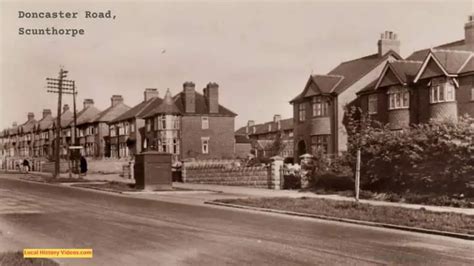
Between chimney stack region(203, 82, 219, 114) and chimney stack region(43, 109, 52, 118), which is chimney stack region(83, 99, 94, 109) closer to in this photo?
chimney stack region(43, 109, 52, 118)

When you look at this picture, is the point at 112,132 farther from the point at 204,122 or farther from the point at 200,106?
the point at 204,122

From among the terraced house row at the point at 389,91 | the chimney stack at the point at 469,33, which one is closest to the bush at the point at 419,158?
the terraced house row at the point at 389,91

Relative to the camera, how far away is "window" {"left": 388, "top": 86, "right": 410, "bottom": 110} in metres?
36.7

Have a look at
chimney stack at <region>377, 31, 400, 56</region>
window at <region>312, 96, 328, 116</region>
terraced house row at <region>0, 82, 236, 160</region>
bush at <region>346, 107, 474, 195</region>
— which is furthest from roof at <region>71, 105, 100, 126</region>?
bush at <region>346, 107, 474, 195</region>

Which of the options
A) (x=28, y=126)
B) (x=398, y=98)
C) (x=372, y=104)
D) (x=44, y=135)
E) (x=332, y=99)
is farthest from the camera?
(x=28, y=126)

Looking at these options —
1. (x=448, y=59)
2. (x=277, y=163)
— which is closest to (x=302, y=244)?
(x=277, y=163)

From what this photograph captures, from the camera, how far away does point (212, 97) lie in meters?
62.5

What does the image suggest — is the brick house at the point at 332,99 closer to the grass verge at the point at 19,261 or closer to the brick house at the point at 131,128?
the brick house at the point at 131,128

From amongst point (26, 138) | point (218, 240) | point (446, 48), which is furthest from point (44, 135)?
point (218, 240)

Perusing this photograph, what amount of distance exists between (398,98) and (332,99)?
24.5ft

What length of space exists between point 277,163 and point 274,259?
19.7m

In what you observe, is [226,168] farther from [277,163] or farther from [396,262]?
[396,262]

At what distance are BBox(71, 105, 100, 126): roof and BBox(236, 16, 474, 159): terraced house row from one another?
162 ft

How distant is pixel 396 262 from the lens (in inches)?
366
